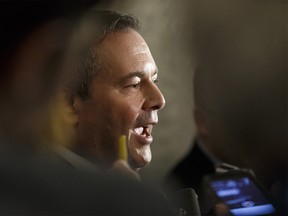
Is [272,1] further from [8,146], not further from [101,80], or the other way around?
[8,146]

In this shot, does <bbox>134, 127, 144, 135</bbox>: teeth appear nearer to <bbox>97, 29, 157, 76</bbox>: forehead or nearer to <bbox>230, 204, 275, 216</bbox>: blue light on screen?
<bbox>97, 29, 157, 76</bbox>: forehead

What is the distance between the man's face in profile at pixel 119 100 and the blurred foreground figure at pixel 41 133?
0.17 ft

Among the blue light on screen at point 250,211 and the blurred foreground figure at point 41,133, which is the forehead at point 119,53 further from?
the blue light on screen at point 250,211

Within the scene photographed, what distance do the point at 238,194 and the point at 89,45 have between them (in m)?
0.45

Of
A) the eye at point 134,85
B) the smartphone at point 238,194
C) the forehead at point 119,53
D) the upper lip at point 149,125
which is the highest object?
the forehead at point 119,53

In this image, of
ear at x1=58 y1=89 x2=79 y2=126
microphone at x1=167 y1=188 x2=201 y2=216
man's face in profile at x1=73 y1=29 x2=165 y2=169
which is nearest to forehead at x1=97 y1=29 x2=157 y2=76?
man's face in profile at x1=73 y1=29 x2=165 y2=169

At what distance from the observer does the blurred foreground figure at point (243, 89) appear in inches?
51.3

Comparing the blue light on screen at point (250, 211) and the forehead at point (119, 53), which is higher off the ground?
the forehead at point (119, 53)

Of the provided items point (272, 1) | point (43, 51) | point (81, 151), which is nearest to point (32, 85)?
point (43, 51)

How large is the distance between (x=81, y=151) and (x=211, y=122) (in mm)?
295

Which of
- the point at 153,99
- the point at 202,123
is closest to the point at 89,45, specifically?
the point at 153,99

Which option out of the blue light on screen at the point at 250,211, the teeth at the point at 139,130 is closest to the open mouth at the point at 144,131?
the teeth at the point at 139,130

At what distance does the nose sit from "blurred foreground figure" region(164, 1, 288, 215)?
0.27 feet

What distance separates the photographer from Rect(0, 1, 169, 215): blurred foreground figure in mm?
1190
